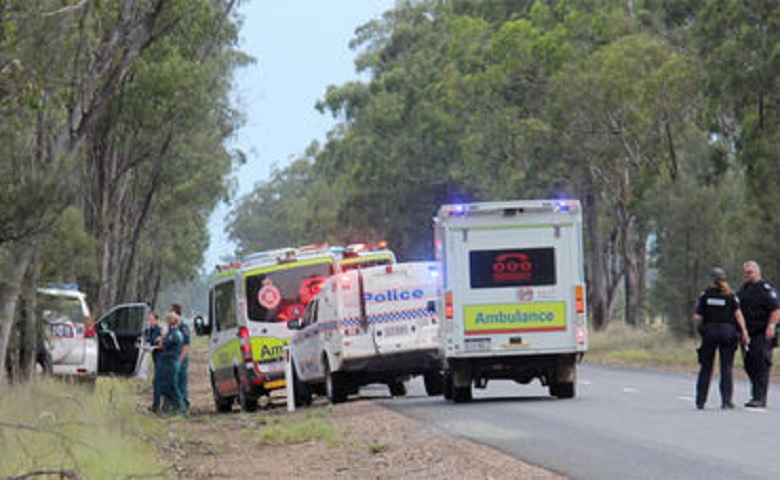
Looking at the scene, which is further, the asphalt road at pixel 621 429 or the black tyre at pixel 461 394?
the black tyre at pixel 461 394

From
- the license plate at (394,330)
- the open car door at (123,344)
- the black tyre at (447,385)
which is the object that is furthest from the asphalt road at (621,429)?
the open car door at (123,344)

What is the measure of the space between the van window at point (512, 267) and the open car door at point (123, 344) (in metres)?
10.6

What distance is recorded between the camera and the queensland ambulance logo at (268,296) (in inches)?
1032

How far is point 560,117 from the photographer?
5194 centimetres

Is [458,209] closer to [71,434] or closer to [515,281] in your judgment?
[515,281]

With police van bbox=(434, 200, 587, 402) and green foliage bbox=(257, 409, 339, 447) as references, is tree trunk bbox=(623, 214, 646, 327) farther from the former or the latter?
green foliage bbox=(257, 409, 339, 447)

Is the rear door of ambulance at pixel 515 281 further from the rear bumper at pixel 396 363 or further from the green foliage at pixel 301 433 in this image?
the green foliage at pixel 301 433

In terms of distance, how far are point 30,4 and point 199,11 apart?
17.6m

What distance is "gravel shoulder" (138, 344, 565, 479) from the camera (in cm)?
1416

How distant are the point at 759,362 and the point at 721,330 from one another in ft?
1.90

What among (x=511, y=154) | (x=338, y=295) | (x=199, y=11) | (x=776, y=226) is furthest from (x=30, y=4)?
(x=511, y=154)

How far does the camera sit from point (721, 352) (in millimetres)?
19703

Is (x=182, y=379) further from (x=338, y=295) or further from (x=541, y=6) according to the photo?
(x=541, y=6)

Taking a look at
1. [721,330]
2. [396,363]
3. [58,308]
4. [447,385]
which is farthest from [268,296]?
[721,330]
